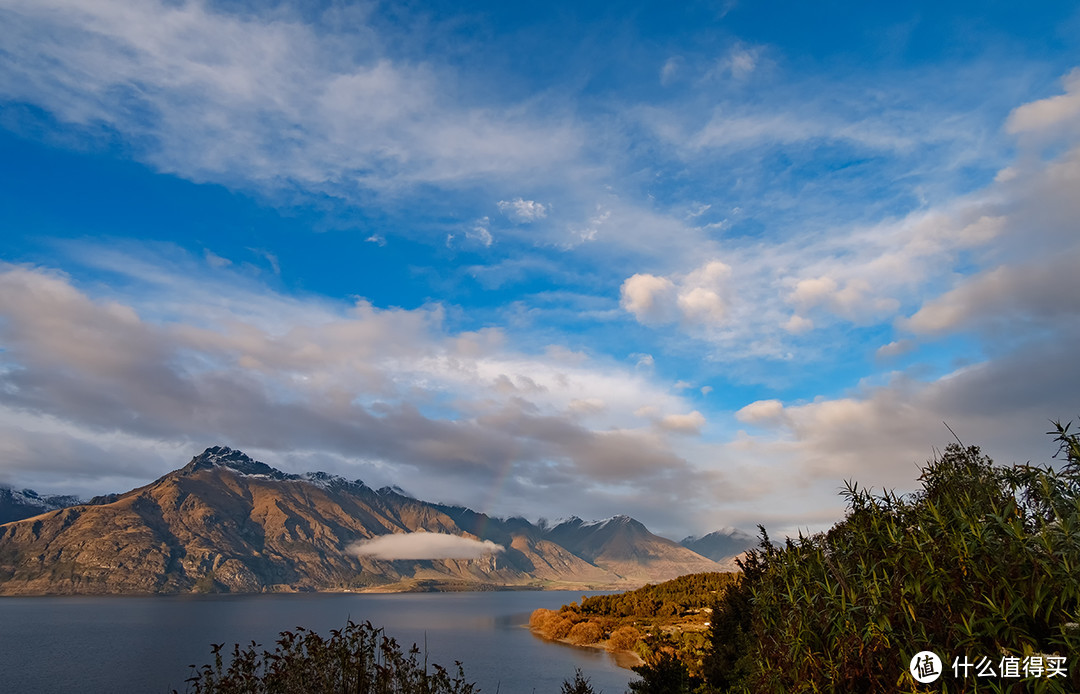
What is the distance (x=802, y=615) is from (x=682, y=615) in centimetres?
7242

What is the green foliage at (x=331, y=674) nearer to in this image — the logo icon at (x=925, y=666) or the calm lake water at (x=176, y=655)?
the logo icon at (x=925, y=666)

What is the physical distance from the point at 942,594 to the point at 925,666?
59.4 inches

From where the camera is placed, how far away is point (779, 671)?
1363 centimetres

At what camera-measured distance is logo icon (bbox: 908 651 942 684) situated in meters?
10.6

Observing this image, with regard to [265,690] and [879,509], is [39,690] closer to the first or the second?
[265,690]

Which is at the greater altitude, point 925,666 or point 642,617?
point 925,666

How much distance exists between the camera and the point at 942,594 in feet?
38.1

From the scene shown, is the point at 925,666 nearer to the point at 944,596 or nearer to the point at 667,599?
the point at 944,596

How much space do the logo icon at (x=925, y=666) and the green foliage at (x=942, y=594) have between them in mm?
153

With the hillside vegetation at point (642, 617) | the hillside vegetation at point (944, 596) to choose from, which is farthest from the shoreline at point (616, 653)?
the hillside vegetation at point (944, 596)

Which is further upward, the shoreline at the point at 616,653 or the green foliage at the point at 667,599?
the green foliage at the point at 667,599

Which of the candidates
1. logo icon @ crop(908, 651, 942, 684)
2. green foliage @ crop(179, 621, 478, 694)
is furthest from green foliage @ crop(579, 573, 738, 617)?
green foliage @ crop(179, 621, 478, 694)

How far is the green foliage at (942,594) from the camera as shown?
33.8 ft

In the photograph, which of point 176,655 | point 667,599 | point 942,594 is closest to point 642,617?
point 667,599
